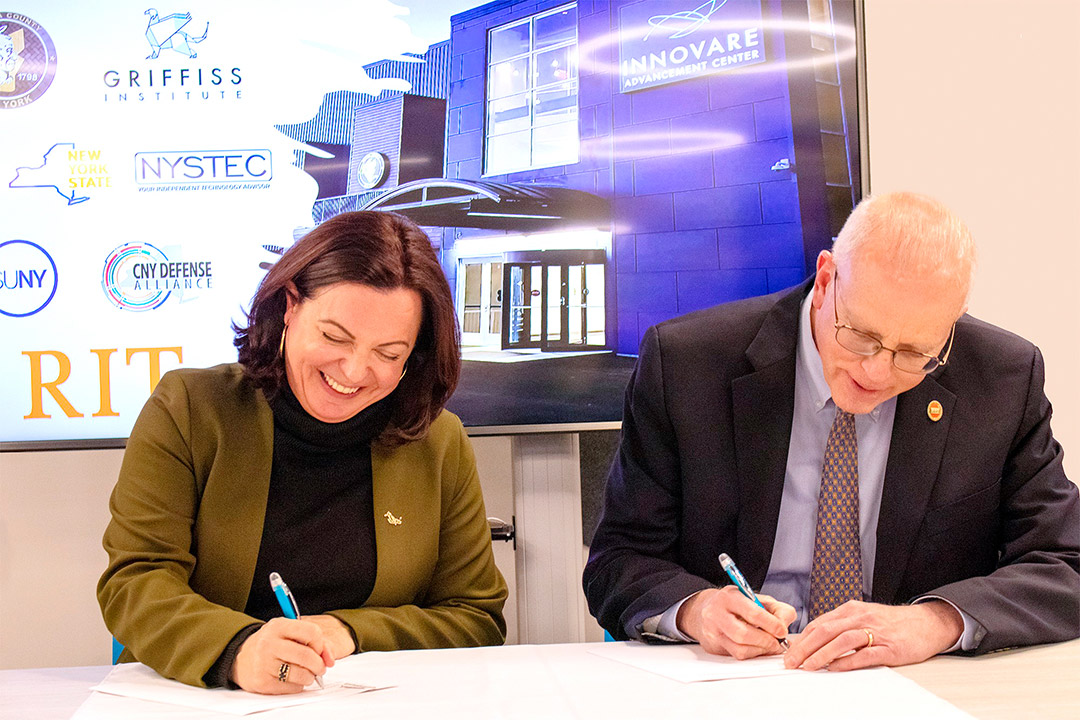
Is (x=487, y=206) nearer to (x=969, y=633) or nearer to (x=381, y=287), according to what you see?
(x=381, y=287)

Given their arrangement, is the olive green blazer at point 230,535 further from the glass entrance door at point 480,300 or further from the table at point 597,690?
the glass entrance door at point 480,300

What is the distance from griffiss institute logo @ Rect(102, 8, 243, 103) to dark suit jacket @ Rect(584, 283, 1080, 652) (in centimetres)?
131

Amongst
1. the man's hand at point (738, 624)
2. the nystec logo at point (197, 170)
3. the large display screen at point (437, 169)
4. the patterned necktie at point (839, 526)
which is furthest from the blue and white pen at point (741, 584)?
the nystec logo at point (197, 170)

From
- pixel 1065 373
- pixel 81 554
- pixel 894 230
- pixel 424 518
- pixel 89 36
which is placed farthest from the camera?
pixel 1065 373

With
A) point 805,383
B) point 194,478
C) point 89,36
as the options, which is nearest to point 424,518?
point 194,478

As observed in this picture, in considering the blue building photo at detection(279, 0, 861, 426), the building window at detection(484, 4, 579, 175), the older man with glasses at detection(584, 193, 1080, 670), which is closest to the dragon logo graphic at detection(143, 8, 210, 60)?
the blue building photo at detection(279, 0, 861, 426)

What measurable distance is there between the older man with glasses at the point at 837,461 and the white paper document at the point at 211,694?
0.52 metres

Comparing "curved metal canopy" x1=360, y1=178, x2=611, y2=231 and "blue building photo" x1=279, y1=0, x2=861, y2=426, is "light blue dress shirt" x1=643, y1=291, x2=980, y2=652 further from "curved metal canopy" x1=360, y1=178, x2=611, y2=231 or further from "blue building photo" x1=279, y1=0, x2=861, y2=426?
"curved metal canopy" x1=360, y1=178, x2=611, y2=231

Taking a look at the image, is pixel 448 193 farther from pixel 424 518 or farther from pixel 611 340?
pixel 424 518

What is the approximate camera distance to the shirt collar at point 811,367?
170 centimetres

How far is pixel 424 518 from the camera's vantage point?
169 cm

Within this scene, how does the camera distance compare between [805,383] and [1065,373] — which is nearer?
[805,383]

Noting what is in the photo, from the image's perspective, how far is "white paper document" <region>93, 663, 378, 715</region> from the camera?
47.4 inches

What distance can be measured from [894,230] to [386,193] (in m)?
1.31
